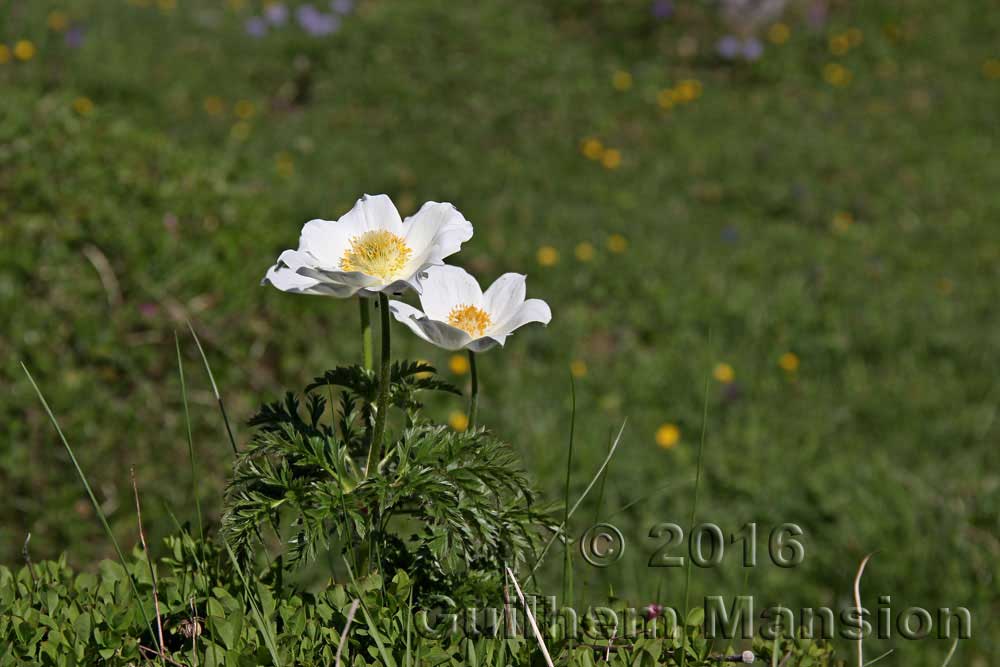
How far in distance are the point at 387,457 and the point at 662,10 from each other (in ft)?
21.9

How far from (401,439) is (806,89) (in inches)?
250

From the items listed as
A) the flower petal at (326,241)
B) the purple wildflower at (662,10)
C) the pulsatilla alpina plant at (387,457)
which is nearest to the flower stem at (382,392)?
the pulsatilla alpina plant at (387,457)

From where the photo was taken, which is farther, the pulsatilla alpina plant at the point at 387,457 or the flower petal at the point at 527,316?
the flower petal at the point at 527,316

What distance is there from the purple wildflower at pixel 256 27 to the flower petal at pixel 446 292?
5.40 meters

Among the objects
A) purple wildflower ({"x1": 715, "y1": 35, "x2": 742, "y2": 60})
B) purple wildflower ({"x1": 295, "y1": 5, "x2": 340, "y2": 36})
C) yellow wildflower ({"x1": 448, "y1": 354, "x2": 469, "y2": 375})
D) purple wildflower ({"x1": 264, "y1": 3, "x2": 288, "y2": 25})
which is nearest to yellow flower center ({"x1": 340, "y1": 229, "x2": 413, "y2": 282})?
yellow wildflower ({"x1": 448, "y1": 354, "x2": 469, "y2": 375})

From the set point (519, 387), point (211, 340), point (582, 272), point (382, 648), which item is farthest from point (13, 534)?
point (582, 272)

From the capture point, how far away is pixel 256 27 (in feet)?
21.4

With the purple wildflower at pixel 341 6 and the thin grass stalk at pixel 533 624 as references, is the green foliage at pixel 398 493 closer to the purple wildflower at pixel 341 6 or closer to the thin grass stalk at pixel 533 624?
the thin grass stalk at pixel 533 624

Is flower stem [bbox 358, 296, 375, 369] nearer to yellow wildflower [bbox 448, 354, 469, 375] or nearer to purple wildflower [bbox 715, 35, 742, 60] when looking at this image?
yellow wildflower [bbox 448, 354, 469, 375]

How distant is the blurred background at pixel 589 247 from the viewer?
11.1ft

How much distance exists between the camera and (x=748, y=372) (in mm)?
4254

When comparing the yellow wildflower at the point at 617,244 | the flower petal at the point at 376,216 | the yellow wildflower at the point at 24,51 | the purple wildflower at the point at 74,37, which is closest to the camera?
the flower petal at the point at 376,216

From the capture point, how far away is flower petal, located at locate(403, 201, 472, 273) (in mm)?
1424

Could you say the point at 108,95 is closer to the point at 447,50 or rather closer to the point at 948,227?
the point at 447,50
